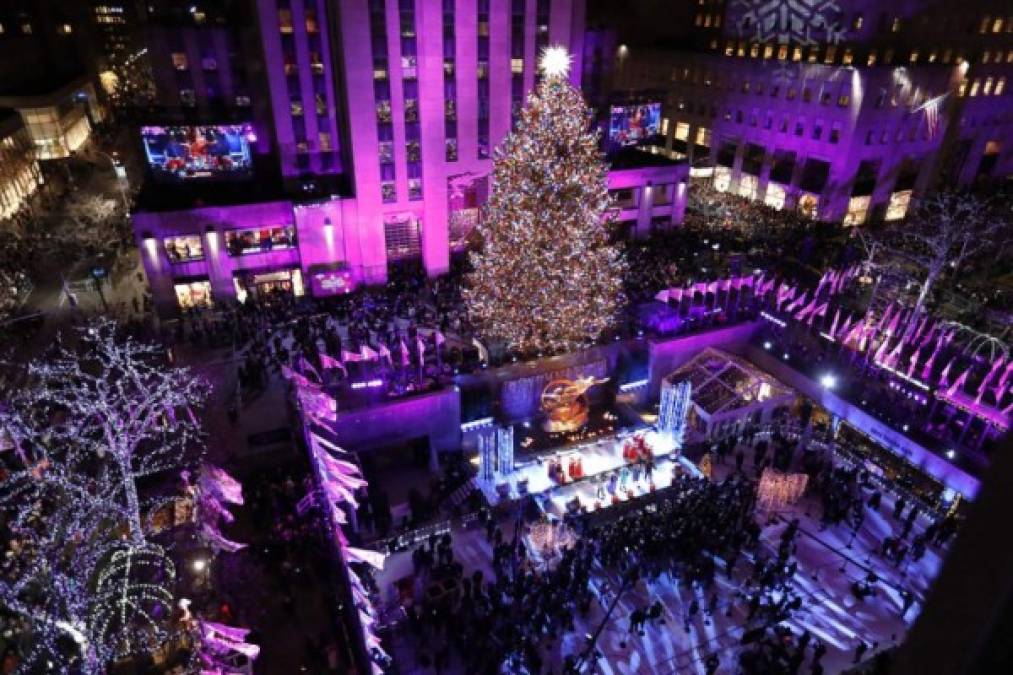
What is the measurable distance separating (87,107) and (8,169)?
80.1 ft

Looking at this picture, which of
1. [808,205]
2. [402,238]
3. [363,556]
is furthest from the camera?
[808,205]

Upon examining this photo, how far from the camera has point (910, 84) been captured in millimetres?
45312

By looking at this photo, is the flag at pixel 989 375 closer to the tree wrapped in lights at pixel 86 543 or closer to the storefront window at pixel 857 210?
the tree wrapped in lights at pixel 86 543

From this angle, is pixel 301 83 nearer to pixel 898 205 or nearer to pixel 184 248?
pixel 184 248

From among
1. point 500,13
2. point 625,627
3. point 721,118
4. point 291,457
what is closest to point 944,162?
point 721,118

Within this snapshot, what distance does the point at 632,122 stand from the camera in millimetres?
42188

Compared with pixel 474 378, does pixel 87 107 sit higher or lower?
higher

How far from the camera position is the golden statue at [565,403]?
25453 mm

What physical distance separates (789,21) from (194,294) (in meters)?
48.5

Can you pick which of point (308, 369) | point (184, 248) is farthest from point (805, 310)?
point (184, 248)

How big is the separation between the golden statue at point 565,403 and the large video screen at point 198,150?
74.1 feet

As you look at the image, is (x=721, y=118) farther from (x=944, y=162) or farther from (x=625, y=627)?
(x=625, y=627)

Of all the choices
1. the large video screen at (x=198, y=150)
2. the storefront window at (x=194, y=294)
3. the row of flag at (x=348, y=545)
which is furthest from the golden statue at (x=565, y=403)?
the large video screen at (x=198, y=150)

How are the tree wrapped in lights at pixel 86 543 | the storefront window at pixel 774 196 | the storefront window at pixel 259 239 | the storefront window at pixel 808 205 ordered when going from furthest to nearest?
the storefront window at pixel 774 196 < the storefront window at pixel 808 205 < the storefront window at pixel 259 239 < the tree wrapped in lights at pixel 86 543
